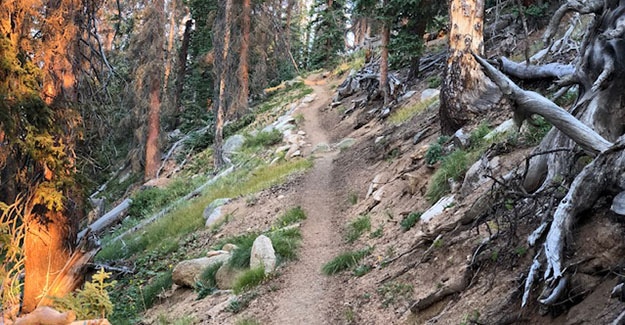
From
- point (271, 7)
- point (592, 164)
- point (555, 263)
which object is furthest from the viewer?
point (271, 7)

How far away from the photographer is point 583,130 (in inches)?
141

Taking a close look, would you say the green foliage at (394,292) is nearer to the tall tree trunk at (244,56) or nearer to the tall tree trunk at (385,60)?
the tall tree trunk at (385,60)

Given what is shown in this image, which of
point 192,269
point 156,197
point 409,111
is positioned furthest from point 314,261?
point 156,197

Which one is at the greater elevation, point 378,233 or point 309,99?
point 309,99

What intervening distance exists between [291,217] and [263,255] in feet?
6.64

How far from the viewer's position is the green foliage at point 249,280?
7327 millimetres

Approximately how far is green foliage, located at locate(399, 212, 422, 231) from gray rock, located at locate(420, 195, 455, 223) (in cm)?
25

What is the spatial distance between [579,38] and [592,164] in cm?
743

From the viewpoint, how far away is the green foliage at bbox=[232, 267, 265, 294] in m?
7.33

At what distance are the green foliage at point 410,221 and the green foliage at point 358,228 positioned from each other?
985 millimetres

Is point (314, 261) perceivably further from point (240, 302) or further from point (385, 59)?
point (385, 59)

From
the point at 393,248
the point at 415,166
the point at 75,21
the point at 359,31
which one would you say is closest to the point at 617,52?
the point at 393,248

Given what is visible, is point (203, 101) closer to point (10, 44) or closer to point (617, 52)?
point (10, 44)

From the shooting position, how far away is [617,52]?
4219mm
